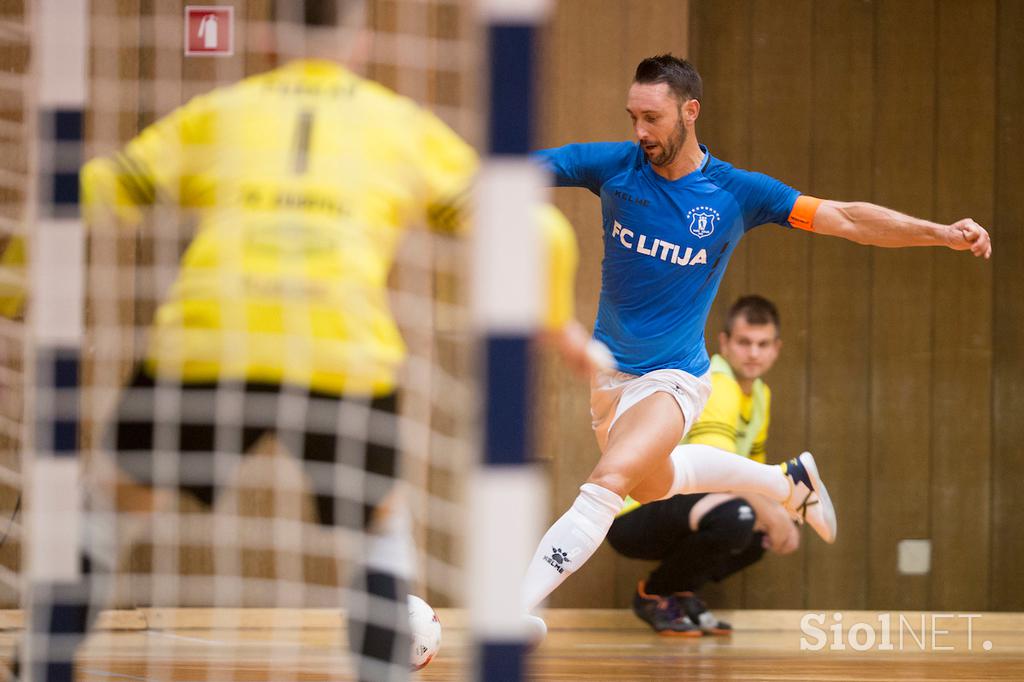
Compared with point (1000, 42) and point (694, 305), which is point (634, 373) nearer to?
point (694, 305)

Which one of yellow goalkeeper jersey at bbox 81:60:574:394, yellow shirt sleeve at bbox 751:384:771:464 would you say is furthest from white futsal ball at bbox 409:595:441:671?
yellow shirt sleeve at bbox 751:384:771:464

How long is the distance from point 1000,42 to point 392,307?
3.10m

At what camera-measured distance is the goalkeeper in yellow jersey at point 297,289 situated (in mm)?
2229

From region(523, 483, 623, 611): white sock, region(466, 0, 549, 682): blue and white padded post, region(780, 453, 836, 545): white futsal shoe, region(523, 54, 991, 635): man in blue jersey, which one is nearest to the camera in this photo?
region(466, 0, 549, 682): blue and white padded post

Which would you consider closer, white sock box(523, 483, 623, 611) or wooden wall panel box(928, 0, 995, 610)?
white sock box(523, 483, 623, 611)

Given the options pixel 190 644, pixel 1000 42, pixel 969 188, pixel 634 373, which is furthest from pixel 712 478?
pixel 1000 42

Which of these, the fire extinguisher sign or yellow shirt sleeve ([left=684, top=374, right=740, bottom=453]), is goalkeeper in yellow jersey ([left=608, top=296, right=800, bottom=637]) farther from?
the fire extinguisher sign

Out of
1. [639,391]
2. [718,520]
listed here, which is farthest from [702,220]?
[718,520]

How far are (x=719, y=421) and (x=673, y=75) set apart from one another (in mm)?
1636

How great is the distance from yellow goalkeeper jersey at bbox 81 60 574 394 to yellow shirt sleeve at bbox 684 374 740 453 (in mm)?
2968

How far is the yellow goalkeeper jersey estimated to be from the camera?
222 centimetres

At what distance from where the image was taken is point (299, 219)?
87.8 inches

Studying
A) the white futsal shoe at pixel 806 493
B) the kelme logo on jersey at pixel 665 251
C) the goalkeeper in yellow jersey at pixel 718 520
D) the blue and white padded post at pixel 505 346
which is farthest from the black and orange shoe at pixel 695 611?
the blue and white padded post at pixel 505 346

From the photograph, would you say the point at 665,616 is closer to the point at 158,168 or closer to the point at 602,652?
the point at 602,652
